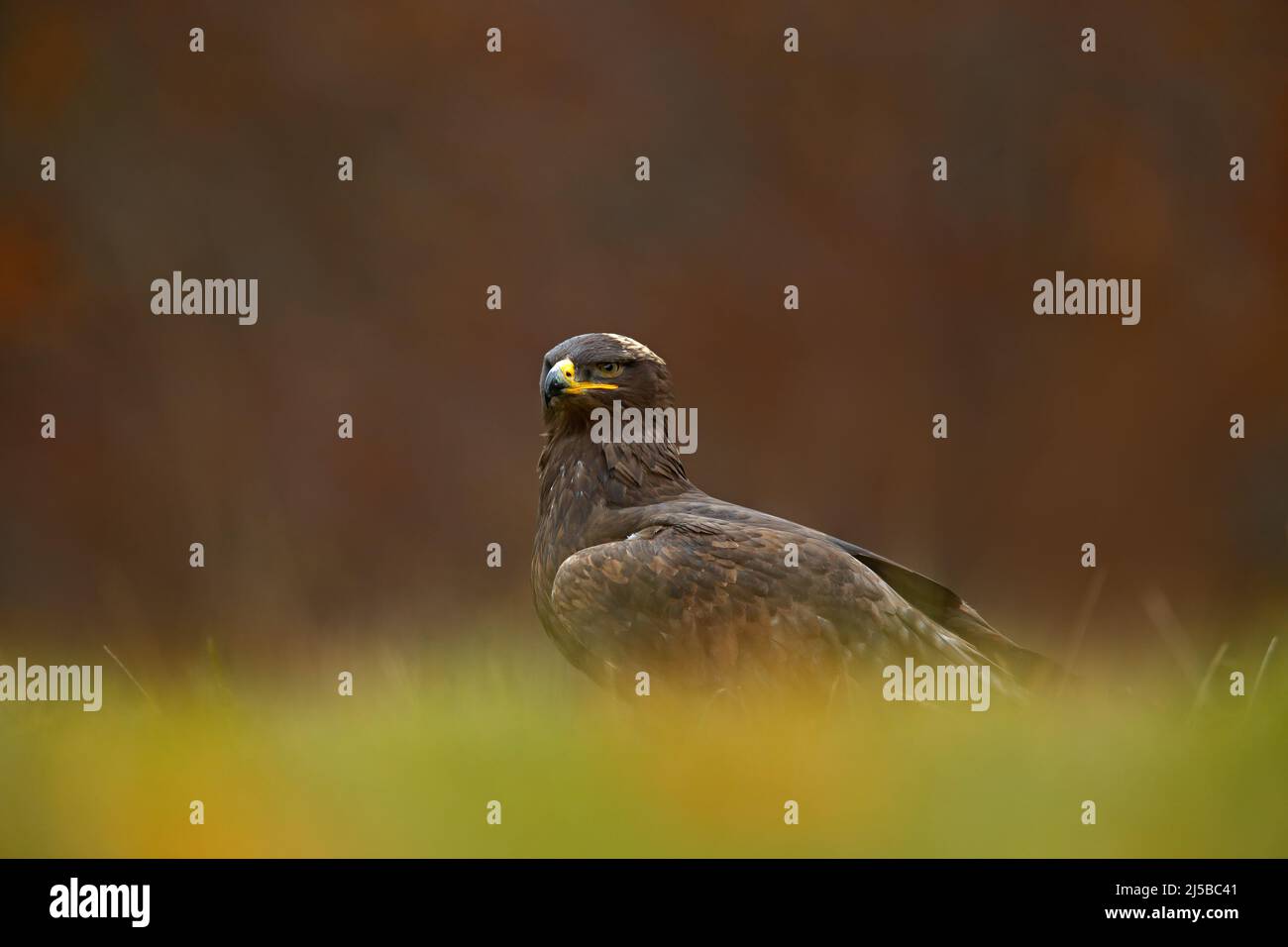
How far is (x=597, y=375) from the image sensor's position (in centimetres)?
540

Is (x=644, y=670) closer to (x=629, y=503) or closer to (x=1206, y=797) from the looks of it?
(x=629, y=503)

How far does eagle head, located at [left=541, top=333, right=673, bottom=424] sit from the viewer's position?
531cm

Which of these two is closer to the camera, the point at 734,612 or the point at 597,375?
the point at 734,612

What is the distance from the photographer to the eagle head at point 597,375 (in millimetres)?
5309

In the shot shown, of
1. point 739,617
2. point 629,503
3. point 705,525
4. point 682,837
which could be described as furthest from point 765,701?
point 682,837
